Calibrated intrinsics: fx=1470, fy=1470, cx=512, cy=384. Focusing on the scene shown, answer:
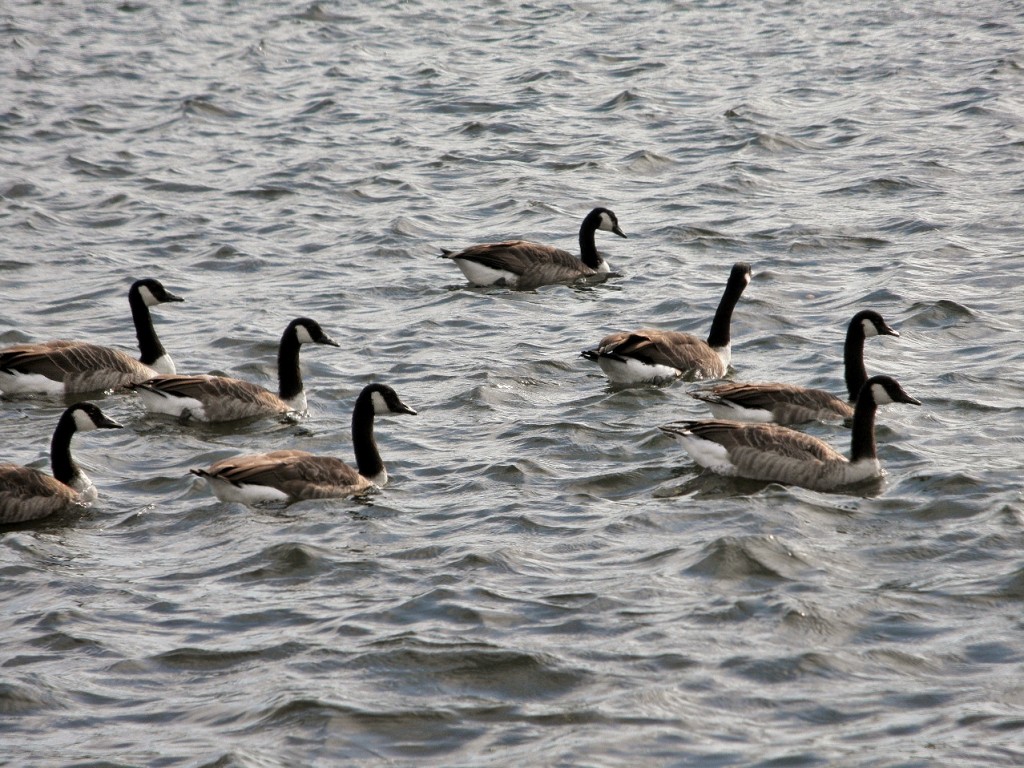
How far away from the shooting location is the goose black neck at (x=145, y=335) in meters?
15.0

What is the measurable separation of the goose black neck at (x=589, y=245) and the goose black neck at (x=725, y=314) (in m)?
3.70

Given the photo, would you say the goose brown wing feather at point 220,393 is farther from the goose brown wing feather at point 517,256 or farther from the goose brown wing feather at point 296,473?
the goose brown wing feather at point 517,256

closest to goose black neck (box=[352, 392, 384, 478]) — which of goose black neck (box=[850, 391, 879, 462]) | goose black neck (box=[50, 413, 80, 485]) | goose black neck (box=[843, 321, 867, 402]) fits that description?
goose black neck (box=[50, 413, 80, 485])

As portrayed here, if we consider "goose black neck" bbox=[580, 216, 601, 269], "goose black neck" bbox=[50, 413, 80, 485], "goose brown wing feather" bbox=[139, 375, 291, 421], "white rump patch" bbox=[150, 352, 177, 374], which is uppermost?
"goose black neck" bbox=[50, 413, 80, 485]

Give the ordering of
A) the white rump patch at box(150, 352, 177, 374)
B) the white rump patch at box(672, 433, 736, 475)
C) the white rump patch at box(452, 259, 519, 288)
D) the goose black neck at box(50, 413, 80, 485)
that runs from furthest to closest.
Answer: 1. the white rump patch at box(452, 259, 519, 288)
2. the white rump patch at box(150, 352, 177, 374)
3. the white rump patch at box(672, 433, 736, 475)
4. the goose black neck at box(50, 413, 80, 485)

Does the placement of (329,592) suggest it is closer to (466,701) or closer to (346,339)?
(466,701)

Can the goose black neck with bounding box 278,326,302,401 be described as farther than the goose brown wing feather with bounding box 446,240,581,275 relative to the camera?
No

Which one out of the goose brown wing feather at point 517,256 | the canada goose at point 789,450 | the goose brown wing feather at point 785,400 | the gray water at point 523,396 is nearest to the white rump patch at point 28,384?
the gray water at point 523,396

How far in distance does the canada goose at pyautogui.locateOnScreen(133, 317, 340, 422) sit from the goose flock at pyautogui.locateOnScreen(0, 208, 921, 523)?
0.01 m

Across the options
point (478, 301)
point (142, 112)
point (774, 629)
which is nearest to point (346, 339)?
point (478, 301)

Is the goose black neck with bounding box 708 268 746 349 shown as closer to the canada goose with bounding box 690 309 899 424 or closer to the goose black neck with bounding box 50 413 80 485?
the canada goose with bounding box 690 309 899 424

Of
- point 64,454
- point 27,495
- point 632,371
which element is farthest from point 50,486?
point 632,371

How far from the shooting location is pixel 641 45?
30.8 metres

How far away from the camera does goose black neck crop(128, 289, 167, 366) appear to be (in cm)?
1502
